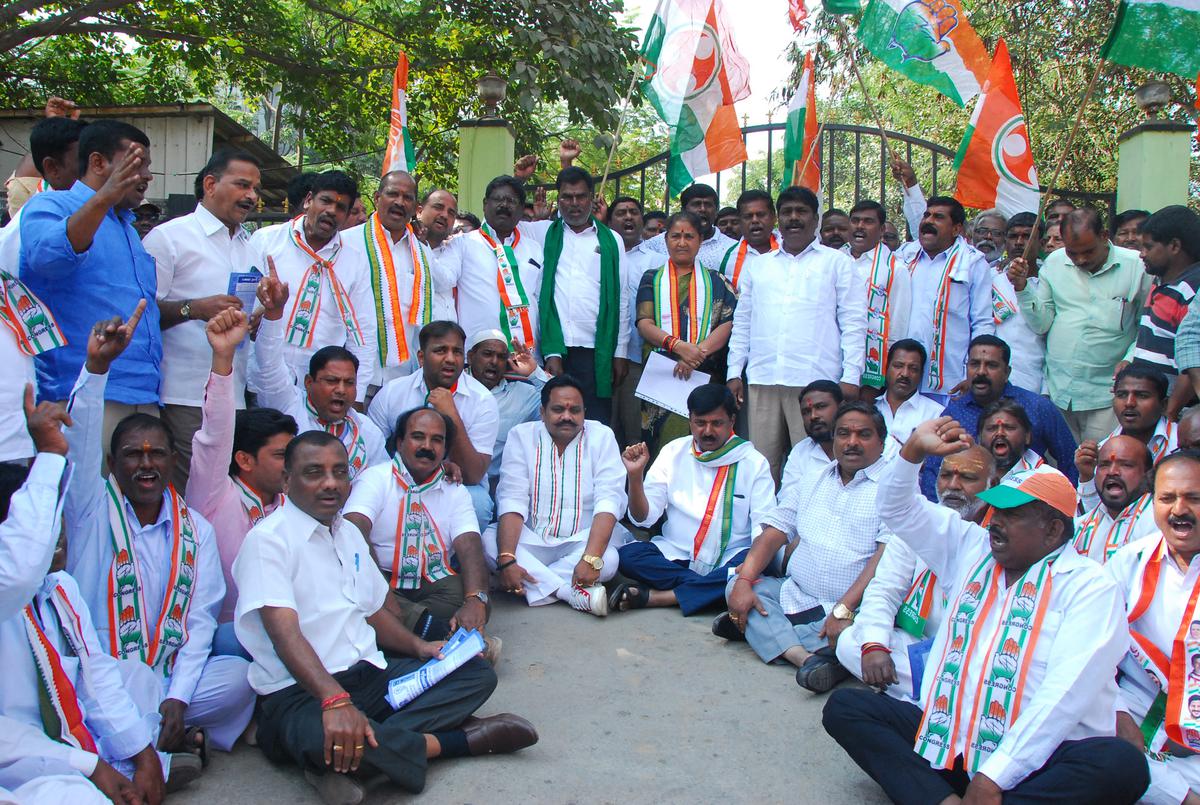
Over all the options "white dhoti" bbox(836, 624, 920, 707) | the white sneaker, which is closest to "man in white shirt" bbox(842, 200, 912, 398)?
→ the white sneaker

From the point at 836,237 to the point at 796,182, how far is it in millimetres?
1134

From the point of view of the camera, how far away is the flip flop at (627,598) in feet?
17.5

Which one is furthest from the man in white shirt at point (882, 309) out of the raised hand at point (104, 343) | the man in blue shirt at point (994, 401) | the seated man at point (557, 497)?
the raised hand at point (104, 343)

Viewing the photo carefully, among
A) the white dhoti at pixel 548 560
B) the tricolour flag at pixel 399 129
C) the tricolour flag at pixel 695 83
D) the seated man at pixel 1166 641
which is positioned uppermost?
the tricolour flag at pixel 695 83

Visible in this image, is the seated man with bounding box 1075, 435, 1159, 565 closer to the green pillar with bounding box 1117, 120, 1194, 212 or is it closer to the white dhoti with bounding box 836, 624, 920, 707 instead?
the white dhoti with bounding box 836, 624, 920, 707

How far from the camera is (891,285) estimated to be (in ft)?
20.8

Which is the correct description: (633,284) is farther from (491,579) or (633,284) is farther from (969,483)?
(969,483)

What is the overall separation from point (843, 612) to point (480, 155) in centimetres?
574

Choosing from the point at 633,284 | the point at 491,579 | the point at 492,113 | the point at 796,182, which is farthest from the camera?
the point at 492,113

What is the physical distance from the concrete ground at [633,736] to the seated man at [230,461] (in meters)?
0.81

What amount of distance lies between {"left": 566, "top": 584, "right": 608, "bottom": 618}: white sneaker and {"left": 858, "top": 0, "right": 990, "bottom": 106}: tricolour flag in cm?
439

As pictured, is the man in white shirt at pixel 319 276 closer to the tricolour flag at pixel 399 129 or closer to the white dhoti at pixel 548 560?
the tricolour flag at pixel 399 129

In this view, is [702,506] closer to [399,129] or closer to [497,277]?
[497,277]

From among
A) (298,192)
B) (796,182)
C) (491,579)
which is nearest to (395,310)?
(298,192)
